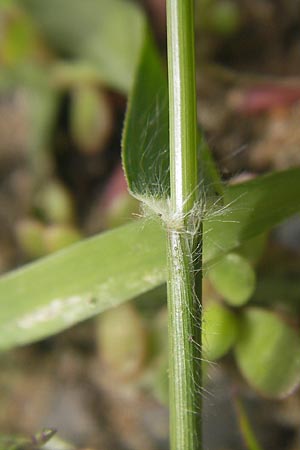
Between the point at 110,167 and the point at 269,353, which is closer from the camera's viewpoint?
the point at 269,353

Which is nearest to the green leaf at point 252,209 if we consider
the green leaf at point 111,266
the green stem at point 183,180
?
the green leaf at point 111,266

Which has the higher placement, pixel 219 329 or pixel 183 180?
pixel 183 180

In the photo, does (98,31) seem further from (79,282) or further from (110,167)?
(79,282)

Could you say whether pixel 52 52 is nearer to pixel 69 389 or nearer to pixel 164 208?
pixel 69 389

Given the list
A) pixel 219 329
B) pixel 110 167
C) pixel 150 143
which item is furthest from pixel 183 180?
pixel 110 167

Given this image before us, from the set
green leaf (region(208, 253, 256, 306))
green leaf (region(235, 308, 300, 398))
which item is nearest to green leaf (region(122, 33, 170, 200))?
green leaf (region(208, 253, 256, 306))

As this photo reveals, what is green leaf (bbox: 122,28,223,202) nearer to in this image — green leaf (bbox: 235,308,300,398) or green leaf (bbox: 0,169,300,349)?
green leaf (bbox: 0,169,300,349)
